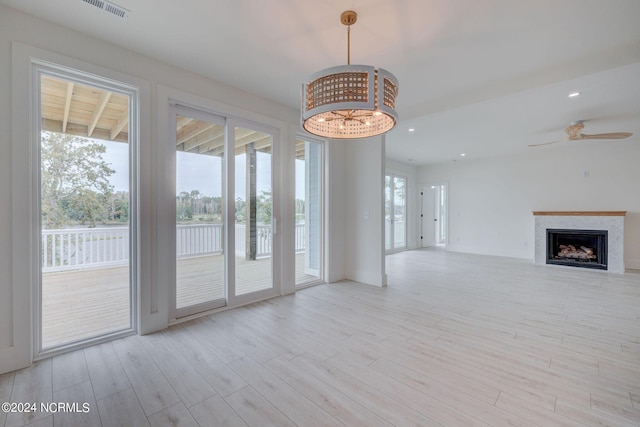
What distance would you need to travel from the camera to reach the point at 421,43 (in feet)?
8.14

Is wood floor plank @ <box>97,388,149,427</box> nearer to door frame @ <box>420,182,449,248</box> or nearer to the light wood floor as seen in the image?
the light wood floor

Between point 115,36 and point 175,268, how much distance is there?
226 centimetres

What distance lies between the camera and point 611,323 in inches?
113

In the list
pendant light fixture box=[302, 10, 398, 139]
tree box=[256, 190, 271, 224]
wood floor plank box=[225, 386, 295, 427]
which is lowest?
wood floor plank box=[225, 386, 295, 427]

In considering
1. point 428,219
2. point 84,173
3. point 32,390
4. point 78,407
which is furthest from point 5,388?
point 428,219

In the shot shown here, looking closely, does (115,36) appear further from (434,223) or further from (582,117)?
(434,223)

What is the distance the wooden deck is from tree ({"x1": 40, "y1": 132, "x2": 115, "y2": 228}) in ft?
3.39

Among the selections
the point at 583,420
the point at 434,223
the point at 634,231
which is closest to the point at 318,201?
the point at 583,420

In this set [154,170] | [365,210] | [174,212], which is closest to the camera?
[154,170]

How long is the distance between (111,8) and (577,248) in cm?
865

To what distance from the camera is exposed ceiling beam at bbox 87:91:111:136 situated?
2666 mm

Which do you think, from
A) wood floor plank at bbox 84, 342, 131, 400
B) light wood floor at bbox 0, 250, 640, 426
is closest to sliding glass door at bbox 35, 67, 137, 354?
wood floor plank at bbox 84, 342, 131, 400

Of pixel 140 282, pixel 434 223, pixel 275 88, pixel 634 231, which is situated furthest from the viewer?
pixel 434 223

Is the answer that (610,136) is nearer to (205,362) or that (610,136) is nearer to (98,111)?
(205,362)
